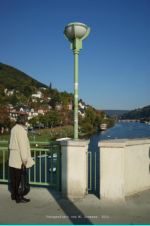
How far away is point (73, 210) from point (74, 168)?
90 centimetres

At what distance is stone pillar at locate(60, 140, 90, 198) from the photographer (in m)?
4.47

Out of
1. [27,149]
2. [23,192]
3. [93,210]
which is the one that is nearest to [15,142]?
[27,149]

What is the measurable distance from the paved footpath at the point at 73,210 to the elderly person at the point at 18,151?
379 mm

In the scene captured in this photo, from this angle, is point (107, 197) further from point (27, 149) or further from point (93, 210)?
point (27, 149)

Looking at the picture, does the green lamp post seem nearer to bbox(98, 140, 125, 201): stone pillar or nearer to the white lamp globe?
the white lamp globe

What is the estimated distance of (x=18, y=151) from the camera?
4176 mm

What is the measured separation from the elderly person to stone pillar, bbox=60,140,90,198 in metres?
0.83

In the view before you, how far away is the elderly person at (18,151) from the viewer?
4.10m

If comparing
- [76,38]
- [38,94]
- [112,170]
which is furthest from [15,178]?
[38,94]

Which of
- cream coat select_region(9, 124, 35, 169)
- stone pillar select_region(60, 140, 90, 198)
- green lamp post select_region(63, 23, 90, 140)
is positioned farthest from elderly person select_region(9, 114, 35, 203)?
green lamp post select_region(63, 23, 90, 140)

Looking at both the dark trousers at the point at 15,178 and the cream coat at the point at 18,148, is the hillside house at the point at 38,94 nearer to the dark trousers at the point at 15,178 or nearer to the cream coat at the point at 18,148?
the dark trousers at the point at 15,178

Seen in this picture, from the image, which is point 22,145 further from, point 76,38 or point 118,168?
point 76,38

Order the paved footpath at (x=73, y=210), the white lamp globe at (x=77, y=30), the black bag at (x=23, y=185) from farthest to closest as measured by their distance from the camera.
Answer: the white lamp globe at (x=77, y=30)
the black bag at (x=23, y=185)
the paved footpath at (x=73, y=210)

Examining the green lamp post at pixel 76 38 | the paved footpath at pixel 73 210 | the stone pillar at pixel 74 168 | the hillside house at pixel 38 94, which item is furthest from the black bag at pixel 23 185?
the hillside house at pixel 38 94
